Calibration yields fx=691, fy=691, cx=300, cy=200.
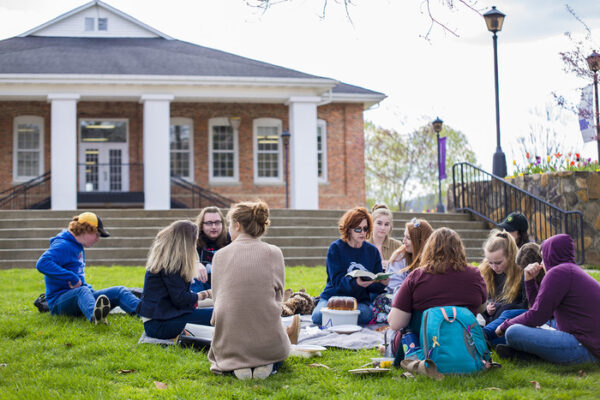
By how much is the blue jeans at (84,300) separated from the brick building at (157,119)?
12799mm

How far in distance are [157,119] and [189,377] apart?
15987 millimetres

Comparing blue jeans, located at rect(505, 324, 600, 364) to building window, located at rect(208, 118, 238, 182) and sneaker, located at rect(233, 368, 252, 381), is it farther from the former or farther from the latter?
building window, located at rect(208, 118, 238, 182)

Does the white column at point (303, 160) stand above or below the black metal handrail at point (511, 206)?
above

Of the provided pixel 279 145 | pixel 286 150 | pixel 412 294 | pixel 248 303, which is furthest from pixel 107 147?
pixel 412 294

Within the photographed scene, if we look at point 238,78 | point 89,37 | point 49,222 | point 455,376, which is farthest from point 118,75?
point 455,376

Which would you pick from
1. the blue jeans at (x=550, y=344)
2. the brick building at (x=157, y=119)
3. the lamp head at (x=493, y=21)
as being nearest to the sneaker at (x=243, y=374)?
the blue jeans at (x=550, y=344)

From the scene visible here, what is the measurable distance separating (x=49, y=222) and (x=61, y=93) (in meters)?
6.01

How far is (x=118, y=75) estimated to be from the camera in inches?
786

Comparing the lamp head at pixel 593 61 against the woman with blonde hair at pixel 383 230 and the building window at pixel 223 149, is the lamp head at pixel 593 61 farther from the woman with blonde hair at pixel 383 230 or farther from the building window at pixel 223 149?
the building window at pixel 223 149

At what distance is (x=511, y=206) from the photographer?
15.0m

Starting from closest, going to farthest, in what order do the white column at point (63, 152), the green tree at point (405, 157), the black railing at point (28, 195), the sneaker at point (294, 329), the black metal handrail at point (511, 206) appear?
the sneaker at point (294, 329)
the black metal handrail at point (511, 206)
the white column at point (63, 152)
the black railing at point (28, 195)
the green tree at point (405, 157)

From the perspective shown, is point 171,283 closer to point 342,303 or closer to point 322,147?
point 342,303

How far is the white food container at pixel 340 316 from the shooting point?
23.2ft

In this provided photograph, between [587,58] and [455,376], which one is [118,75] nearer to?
[587,58]
